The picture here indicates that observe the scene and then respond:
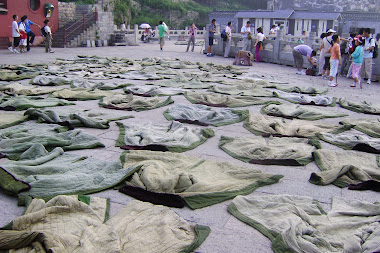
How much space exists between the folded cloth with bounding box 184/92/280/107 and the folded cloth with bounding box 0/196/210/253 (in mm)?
4368

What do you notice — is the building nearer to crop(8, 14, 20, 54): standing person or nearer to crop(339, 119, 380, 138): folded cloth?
crop(8, 14, 20, 54): standing person

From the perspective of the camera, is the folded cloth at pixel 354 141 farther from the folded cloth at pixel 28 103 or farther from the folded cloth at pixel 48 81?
the folded cloth at pixel 48 81

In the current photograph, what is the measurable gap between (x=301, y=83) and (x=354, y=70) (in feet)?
4.70

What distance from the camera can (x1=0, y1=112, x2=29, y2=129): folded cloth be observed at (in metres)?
5.36

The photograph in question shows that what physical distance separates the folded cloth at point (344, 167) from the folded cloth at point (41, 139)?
101 inches

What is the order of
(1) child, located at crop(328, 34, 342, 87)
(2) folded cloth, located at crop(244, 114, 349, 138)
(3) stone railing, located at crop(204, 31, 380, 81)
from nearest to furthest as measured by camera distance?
(2) folded cloth, located at crop(244, 114, 349, 138) < (1) child, located at crop(328, 34, 342, 87) < (3) stone railing, located at crop(204, 31, 380, 81)

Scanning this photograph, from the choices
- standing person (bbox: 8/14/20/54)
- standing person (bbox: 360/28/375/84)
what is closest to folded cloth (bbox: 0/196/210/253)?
standing person (bbox: 360/28/375/84)

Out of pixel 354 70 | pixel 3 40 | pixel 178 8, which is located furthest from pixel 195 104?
pixel 178 8

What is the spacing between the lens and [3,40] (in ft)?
64.0

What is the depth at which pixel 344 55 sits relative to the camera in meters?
12.5

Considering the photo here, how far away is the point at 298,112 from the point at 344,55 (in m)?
6.90

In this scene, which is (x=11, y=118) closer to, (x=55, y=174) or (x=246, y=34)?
(x=55, y=174)

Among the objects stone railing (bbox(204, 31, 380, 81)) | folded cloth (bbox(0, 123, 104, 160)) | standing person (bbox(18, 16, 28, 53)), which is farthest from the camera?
standing person (bbox(18, 16, 28, 53))

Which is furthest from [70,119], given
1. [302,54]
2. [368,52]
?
[302,54]
